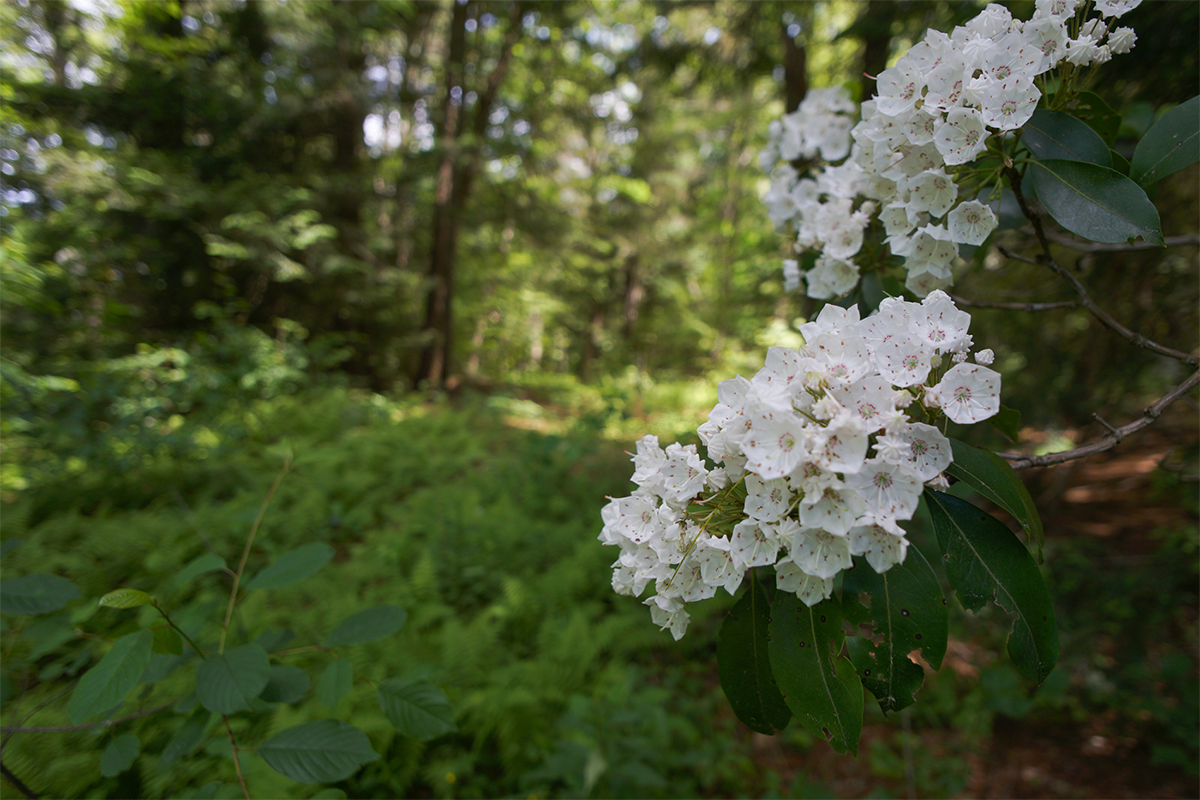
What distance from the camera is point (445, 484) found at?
15.6 ft

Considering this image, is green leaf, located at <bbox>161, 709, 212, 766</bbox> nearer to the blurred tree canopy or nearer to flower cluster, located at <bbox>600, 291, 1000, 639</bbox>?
flower cluster, located at <bbox>600, 291, 1000, 639</bbox>

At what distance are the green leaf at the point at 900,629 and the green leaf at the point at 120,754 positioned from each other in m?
1.31

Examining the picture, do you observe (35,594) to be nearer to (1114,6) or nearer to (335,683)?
(335,683)

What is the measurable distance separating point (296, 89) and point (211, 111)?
105 centimetres

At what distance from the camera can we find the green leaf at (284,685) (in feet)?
3.46

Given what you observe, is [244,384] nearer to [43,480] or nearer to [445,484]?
[43,480]

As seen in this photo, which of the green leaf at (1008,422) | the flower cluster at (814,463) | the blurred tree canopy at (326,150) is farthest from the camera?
the blurred tree canopy at (326,150)

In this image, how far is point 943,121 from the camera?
94cm

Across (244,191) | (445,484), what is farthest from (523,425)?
(244,191)

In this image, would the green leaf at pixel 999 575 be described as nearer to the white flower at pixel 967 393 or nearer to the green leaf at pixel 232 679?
the white flower at pixel 967 393

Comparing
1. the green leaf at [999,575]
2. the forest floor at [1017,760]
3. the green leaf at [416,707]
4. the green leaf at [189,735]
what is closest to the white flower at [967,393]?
the green leaf at [999,575]

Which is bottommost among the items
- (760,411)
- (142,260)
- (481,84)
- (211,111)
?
(760,411)

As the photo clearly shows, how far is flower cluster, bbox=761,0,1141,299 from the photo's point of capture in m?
0.92

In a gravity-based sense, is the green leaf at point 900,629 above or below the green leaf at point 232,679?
above
